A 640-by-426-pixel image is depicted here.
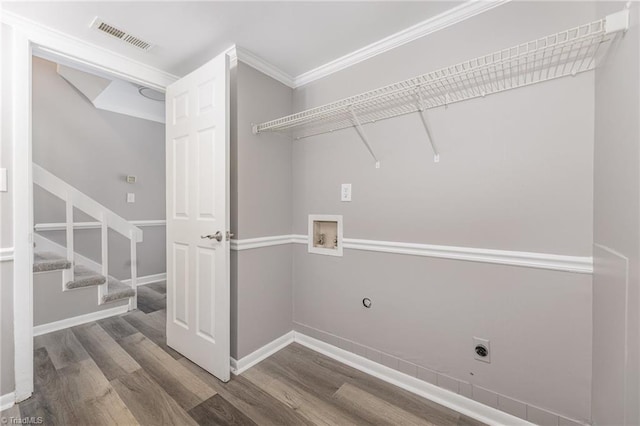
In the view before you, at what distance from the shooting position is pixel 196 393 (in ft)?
5.37

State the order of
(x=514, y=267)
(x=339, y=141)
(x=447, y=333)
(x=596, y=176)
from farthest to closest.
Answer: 1. (x=339, y=141)
2. (x=447, y=333)
3. (x=514, y=267)
4. (x=596, y=176)

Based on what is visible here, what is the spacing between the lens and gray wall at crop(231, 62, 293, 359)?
1903 millimetres

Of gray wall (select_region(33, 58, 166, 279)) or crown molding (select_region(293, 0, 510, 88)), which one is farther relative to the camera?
gray wall (select_region(33, 58, 166, 279))

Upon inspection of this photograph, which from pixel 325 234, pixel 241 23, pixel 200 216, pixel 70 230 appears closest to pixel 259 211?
pixel 200 216

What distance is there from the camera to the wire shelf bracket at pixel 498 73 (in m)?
1.04

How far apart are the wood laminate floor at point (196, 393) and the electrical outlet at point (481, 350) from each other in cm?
34

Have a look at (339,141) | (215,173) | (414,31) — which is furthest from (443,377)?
(414,31)

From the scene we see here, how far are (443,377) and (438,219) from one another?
936 mm

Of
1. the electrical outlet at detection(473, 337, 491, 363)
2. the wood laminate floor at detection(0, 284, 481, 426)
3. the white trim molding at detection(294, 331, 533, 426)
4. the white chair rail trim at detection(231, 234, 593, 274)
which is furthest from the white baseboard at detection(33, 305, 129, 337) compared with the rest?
the electrical outlet at detection(473, 337, 491, 363)

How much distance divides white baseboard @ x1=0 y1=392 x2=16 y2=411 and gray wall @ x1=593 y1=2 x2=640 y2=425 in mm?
2802

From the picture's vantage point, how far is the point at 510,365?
4.49 ft

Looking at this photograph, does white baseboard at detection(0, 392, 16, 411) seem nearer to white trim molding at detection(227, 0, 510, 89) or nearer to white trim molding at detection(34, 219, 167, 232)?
white trim molding at detection(34, 219, 167, 232)

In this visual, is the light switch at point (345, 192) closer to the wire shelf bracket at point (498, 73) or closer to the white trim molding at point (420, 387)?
the wire shelf bracket at point (498, 73)

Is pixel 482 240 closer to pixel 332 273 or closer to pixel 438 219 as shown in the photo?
pixel 438 219
